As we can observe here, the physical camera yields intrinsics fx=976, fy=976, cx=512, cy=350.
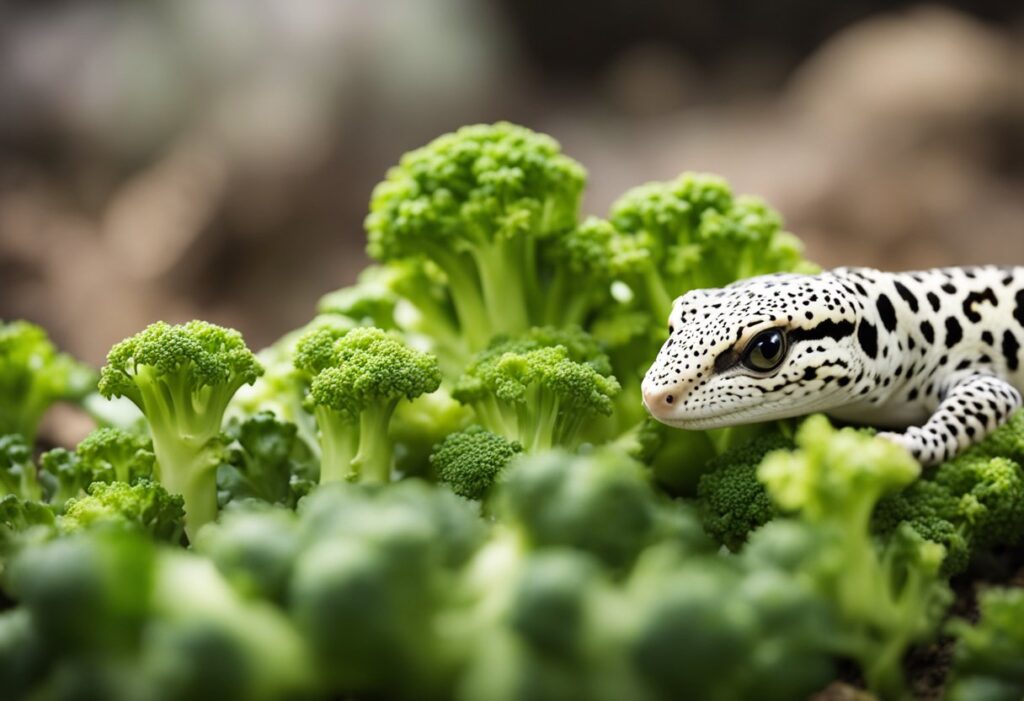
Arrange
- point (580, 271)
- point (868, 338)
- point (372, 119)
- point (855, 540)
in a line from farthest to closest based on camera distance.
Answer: point (372, 119), point (580, 271), point (868, 338), point (855, 540)

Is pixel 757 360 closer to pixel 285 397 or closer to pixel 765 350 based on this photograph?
pixel 765 350

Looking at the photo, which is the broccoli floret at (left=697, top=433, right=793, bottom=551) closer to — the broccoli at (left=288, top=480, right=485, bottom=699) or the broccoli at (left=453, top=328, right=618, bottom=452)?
the broccoli at (left=453, top=328, right=618, bottom=452)

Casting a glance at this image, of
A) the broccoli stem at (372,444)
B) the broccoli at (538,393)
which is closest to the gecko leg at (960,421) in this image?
the broccoli at (538,393)

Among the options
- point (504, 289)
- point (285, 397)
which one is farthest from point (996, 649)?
point (285, 397)

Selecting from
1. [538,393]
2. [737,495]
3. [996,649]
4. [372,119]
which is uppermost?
[372,119]

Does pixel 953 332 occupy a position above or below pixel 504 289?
below

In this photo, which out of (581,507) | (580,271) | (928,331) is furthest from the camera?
(580,271)
